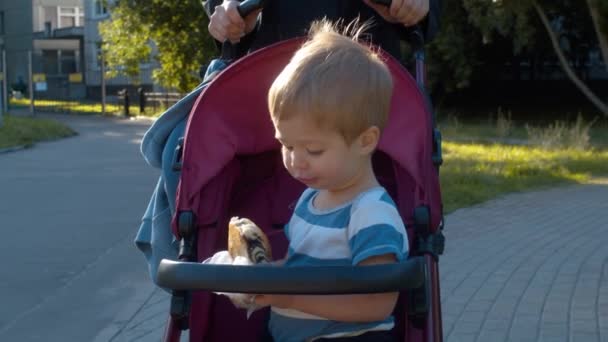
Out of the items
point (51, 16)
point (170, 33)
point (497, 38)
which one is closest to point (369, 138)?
point (497, 38)

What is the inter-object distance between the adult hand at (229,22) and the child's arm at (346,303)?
1391mm

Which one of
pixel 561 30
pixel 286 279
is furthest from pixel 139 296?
pixel 561 30

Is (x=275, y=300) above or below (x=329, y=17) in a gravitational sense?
below

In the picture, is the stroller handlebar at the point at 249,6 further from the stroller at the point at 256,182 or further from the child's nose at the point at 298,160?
the child's nose at the point at 298,160

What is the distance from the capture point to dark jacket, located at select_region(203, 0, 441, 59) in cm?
414

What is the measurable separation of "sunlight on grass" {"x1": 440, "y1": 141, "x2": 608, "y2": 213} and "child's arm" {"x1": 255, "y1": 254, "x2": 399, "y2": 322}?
8211 millimetres

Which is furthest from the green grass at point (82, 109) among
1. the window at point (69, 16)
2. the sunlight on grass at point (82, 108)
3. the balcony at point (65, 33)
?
the window at point (69, 16)

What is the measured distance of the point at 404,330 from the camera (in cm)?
325

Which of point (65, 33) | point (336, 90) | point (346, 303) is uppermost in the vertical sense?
point (336, 90)

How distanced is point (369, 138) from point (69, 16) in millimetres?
61894

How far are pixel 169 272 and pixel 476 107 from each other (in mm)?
32407

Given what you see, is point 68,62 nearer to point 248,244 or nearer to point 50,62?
point 50,62

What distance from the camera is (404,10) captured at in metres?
3.80

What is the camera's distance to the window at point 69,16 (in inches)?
2438
